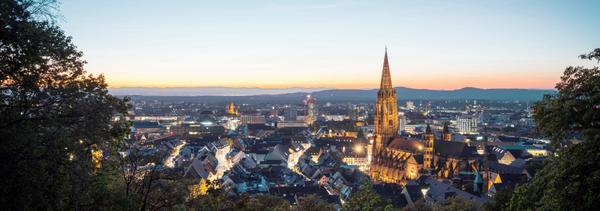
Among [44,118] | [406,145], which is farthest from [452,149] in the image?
[44,118]

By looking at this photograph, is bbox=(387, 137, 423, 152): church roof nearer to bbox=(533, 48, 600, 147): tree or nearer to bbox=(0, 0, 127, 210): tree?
bbox=(533, 48, 600, 147): tree

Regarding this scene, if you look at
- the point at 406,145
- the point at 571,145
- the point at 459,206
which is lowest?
the point at 406,145

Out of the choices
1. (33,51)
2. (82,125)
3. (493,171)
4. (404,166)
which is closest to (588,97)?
(82,125)

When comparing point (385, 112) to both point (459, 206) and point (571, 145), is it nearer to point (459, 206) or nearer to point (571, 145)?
point (459, 206)

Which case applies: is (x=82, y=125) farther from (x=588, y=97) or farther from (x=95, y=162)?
(x=588, y=97)

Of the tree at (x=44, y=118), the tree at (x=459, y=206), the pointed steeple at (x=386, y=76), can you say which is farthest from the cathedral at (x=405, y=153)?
the tree at (x=44, y=118)
